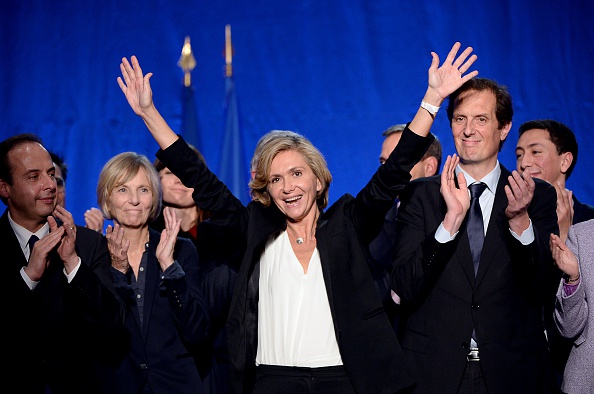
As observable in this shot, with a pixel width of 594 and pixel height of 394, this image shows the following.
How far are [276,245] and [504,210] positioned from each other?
904 mm

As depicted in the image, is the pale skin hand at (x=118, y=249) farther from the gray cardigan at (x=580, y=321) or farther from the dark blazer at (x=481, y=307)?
the gray cardigan at (x=580, y=321)

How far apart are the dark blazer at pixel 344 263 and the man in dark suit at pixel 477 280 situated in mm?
166

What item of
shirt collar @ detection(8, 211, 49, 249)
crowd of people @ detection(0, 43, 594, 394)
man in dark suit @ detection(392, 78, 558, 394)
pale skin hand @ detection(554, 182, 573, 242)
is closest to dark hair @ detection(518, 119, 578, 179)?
pale skin hand @ detection(554, 182, 573, 242)

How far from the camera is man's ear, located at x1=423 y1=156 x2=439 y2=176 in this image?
428 centimetres

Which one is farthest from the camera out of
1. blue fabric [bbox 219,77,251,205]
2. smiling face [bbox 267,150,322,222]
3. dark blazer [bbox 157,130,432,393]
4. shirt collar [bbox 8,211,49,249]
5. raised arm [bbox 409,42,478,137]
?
blue fabric [bbox 219,77,251,205]

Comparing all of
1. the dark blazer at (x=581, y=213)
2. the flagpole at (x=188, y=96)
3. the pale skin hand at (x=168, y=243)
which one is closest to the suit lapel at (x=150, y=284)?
the pale skin hand at (x=168, y=243)

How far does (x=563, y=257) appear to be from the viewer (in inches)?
112

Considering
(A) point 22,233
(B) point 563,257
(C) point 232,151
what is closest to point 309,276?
(B) point 563,257

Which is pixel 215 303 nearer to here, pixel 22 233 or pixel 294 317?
pixel 294 317

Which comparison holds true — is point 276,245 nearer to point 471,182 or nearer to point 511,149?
point 471,182

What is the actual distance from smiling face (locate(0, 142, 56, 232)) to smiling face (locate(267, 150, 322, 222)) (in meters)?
1.04

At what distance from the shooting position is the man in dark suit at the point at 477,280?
2.71m

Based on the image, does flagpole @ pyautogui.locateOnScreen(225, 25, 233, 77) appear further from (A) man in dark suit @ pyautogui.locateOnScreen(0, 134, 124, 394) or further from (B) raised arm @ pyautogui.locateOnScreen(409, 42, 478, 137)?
(B) raised arm @ pyautogui.locateOnScreen(409, 42, 478, 137)

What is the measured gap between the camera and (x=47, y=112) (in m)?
5.66
